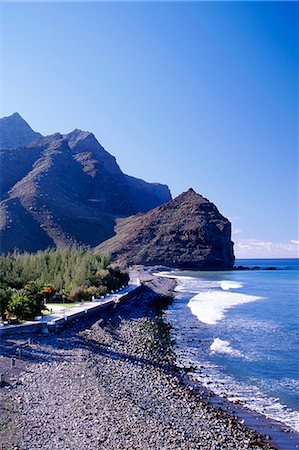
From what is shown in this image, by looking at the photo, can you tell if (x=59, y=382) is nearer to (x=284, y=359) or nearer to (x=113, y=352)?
(x=113, y=352)

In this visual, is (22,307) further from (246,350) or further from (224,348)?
(246,350)

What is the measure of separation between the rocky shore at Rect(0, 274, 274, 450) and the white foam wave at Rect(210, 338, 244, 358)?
302 cm

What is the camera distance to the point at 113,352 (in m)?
17.1

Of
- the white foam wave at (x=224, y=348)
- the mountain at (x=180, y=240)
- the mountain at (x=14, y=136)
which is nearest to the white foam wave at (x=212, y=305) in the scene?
the white foam wave at (x=224, y=348)

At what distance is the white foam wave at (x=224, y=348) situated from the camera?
19.6 m

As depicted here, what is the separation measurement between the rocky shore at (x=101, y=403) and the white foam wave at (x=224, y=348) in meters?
3.02

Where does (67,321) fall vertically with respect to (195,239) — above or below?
below

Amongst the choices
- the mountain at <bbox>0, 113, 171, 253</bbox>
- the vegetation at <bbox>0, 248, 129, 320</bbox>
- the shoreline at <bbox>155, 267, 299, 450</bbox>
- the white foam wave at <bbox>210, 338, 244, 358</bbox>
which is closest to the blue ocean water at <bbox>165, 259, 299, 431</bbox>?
the white foam wave at <bbox>210, 338, 244, 358</bbox>

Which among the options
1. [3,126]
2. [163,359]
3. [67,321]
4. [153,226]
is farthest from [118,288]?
[3,126]

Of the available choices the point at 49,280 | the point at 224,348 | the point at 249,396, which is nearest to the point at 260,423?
the point at 249,396

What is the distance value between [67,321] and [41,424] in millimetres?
10662

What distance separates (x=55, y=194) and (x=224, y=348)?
4704 inches

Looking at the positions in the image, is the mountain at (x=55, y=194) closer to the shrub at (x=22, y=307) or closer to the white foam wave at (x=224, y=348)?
the shrub at (x=22, y=307)

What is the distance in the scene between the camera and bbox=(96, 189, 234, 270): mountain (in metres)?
115
